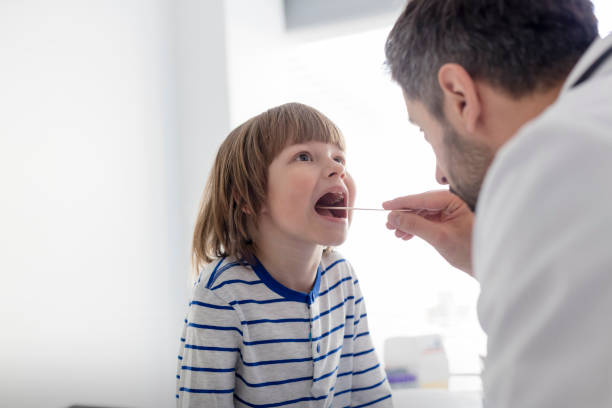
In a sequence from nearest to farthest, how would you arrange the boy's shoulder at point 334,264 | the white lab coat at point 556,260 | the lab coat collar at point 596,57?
1. the white lab coat at point 556,260
2. the lab coat collar at point 596,57
3. the boy's shoulder at point 334,264

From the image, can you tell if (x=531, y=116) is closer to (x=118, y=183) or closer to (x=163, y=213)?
(x=118, y=183)

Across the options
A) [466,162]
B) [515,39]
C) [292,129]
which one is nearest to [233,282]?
[292,129]

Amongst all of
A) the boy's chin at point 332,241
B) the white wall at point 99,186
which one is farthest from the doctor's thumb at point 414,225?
the white wall at point 99,186

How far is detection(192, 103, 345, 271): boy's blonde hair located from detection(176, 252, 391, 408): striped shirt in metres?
0.09

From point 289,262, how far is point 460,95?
57cm

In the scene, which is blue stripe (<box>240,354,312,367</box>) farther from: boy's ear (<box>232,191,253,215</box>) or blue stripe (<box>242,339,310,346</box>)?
boy's ear (<box>232,191,253,215</box>)

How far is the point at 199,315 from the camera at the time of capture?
1043mm

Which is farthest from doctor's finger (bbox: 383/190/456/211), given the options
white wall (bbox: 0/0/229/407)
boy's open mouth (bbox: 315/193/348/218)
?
white wall (bbox: 0/0/229/407)

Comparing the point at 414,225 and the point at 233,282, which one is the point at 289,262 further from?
the point at 414,225

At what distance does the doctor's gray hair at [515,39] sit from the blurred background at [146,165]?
95 cm

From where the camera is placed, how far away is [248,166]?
1.17m

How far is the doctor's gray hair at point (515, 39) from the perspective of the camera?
2.43ft

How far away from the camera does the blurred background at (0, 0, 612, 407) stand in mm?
1192

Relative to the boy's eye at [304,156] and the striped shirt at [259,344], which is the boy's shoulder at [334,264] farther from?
the boy's eye at [304,156]
